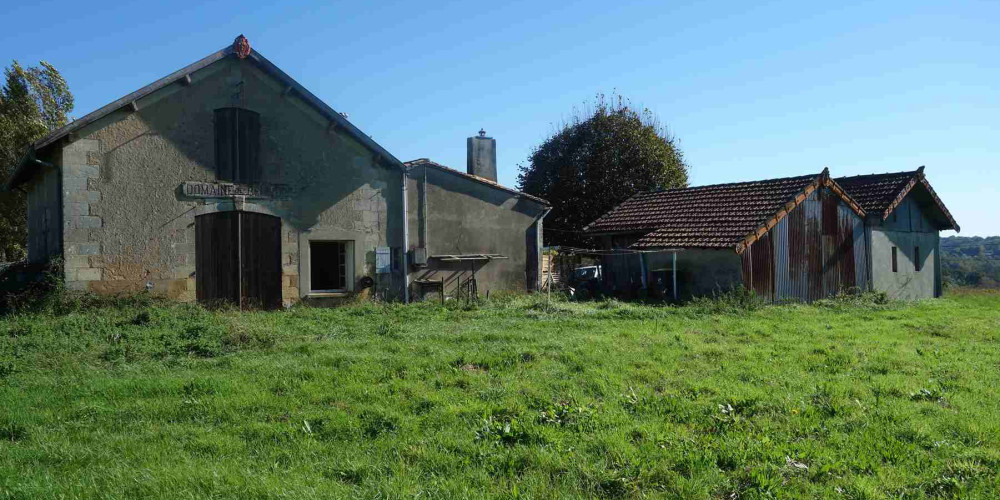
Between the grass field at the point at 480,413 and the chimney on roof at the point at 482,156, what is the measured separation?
10661 millimetres

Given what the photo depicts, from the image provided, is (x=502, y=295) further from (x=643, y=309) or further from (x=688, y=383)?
(x=688, y=383)

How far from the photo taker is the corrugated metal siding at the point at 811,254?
18078 millimetres

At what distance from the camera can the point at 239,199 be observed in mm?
14594

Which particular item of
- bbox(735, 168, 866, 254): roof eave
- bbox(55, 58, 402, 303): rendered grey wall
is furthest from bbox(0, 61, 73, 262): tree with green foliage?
bbox(735, 168, 866, 254): roof eave

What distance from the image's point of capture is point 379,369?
27.0 ft

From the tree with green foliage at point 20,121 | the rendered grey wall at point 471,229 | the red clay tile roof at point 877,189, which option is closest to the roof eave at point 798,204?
the red clay tile roof at point 877,189

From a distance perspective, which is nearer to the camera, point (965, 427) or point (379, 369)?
point (965, 427)

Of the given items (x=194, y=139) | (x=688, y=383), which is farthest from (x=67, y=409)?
(x=194, y=139)

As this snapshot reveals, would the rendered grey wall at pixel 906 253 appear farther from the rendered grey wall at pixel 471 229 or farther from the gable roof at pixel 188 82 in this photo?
the gable roof at pixel 188 82

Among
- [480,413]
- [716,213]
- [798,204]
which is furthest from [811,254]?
[480,413]

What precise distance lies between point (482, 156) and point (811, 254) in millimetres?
10031

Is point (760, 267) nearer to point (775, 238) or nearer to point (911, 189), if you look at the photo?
point (775, 238)

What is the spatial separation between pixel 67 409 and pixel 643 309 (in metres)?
11.4

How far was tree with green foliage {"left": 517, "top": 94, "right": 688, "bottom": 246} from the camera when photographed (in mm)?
32625
